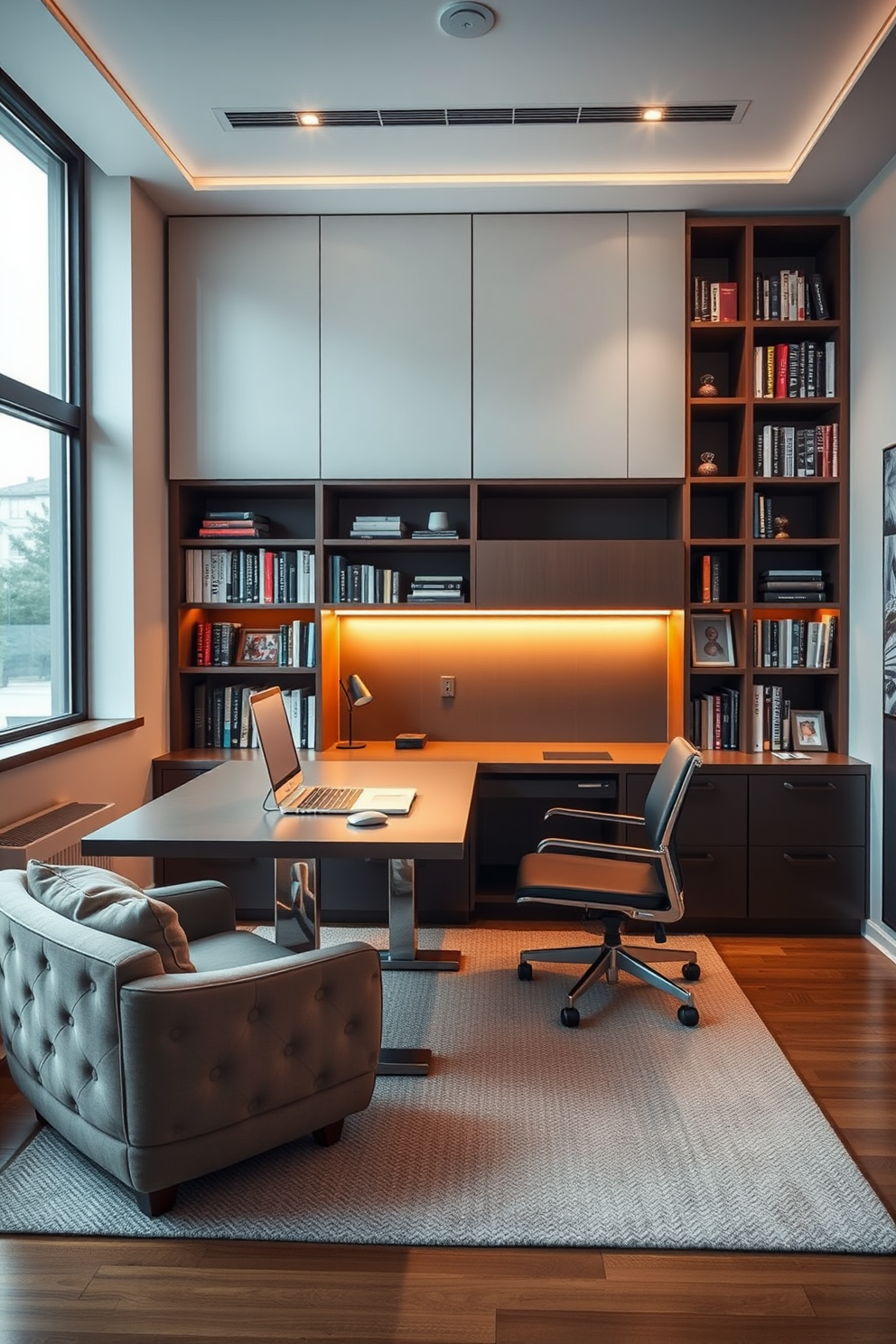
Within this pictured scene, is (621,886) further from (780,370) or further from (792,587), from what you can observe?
(780,370)

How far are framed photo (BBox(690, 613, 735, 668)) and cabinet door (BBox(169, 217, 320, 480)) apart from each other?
1.92 metres

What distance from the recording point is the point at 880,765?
4062 millimetres

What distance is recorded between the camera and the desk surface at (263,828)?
258 cm

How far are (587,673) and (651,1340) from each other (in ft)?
10.6

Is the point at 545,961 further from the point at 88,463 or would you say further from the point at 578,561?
the point at 88,463

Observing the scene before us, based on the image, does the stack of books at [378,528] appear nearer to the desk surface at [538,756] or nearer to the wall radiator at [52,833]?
the desk surface at [538,756]

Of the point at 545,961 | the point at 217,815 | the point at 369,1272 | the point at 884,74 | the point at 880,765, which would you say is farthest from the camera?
the point at 880,765

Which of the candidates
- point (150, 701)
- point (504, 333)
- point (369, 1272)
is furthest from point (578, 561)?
→ point (369, 1272)

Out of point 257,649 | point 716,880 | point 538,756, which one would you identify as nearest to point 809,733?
point 716,880

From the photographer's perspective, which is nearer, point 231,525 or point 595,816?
point 595,816

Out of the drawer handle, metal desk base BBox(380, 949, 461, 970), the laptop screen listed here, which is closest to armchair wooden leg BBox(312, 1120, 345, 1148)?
the laptop screen

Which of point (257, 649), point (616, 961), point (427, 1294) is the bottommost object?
point (427, 1294)

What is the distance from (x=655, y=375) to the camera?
175 inches

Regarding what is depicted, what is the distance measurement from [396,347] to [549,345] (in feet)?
2.26
